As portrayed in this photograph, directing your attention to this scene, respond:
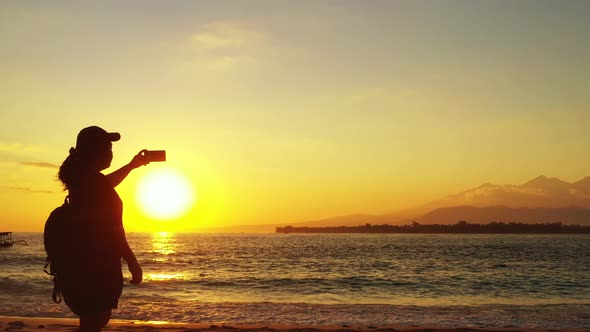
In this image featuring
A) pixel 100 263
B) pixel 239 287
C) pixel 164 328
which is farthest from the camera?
pixel 239 287

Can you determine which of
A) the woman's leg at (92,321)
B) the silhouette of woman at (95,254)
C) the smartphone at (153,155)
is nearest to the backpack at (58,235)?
the silhouette of woman at (95,254)

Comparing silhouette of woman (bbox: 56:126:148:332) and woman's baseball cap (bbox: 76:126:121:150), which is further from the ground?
woman's baseball cap (bbox: 76:126:121:150)

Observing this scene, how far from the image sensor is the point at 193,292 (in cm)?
2719

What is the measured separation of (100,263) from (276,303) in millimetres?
18404

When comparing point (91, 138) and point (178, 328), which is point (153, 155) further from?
point (178, 328)

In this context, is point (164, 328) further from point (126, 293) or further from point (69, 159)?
point (126, 293)

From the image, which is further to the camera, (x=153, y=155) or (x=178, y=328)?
(x=178, y=328)

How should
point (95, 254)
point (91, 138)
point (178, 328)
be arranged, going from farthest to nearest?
point (178, 328)
point (91, 138)
point (95, 254)

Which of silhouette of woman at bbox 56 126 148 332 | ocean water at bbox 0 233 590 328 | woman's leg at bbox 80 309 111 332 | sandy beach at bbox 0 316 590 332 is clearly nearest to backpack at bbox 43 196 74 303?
silhouette of woman at bbox 56 126 148 332

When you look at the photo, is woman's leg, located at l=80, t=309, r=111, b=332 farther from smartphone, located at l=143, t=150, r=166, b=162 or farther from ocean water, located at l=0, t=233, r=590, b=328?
ocean water, located at l=0, t=233, r=590, b=328

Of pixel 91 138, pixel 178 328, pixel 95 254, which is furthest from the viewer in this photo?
pixel 178 328

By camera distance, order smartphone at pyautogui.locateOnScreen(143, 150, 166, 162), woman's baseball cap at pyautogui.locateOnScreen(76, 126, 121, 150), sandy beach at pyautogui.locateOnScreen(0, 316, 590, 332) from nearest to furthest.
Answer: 1. woman's baseball cap at pyautogui.locateOnScreen(76, 126, 121, 150)
2. smartphone at pyautogui.locateOnScreen(143, 150, 166, 162)
3. sandy beach at pyautogui.locateOnScreen(0, 316, 590, 332)

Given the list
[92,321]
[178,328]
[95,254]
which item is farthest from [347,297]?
[95,254]

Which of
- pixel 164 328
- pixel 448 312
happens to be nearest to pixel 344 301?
pixel 448 312
